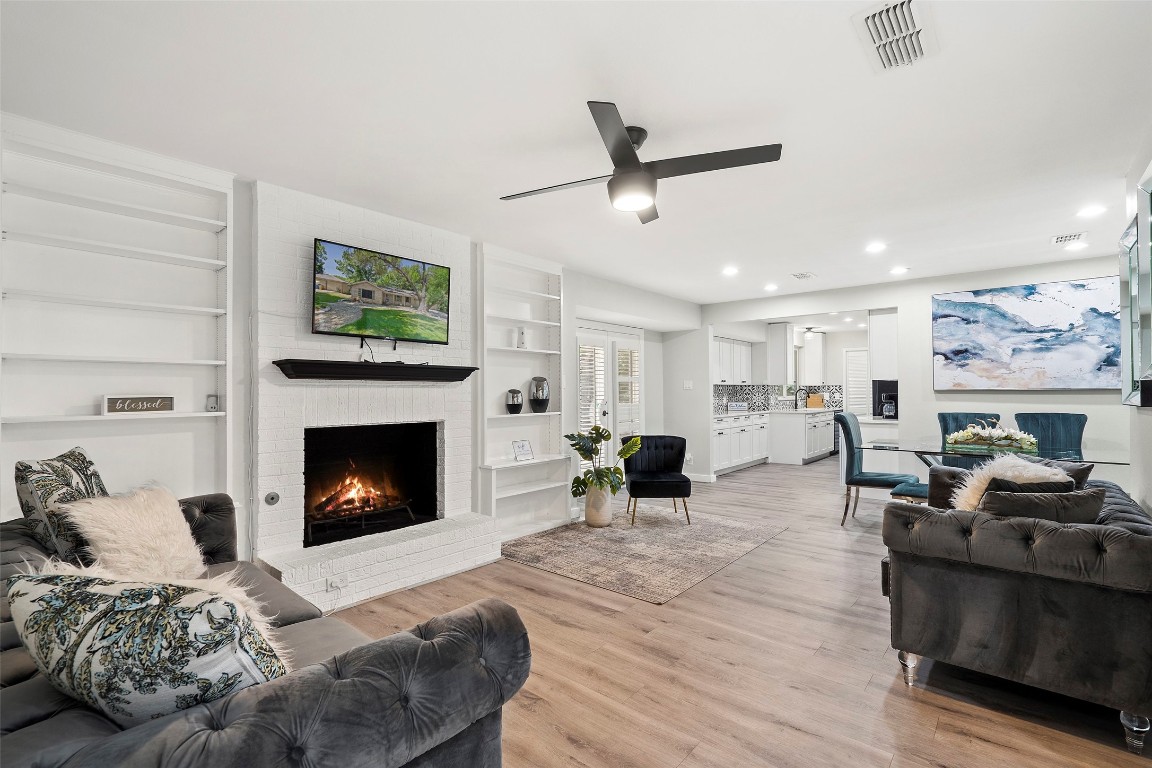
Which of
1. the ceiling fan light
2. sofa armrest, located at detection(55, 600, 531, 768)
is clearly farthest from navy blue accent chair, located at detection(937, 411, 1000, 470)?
sofa armrest, located at detection(55, 600, 531, 768)

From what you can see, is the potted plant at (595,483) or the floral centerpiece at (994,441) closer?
the floral centerpiece at (994,441)

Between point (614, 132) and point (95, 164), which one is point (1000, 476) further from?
point (95, 164)

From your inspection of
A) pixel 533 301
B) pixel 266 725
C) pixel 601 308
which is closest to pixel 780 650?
pixel 266 725

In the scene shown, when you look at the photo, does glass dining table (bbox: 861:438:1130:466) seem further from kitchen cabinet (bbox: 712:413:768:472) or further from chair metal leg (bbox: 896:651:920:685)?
kitchen cabinet (bbox: 712:413:768:472)

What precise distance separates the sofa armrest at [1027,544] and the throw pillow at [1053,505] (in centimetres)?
6

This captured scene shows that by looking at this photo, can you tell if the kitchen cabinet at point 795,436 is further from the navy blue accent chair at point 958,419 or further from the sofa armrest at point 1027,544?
the sofa armrest at point 1027,544

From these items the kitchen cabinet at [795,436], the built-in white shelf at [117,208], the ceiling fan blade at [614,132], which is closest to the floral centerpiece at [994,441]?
the ceiling fan blade at [614,132]

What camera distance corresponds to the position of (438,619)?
4.12 feet

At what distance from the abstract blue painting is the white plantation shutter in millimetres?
4443

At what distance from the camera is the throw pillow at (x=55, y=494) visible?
1.74 meters

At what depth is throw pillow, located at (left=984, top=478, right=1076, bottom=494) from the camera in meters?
2.40

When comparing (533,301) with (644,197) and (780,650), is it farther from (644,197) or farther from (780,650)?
(780,650)

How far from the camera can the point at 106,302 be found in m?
2.86

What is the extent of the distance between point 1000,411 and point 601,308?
4.39 meters
